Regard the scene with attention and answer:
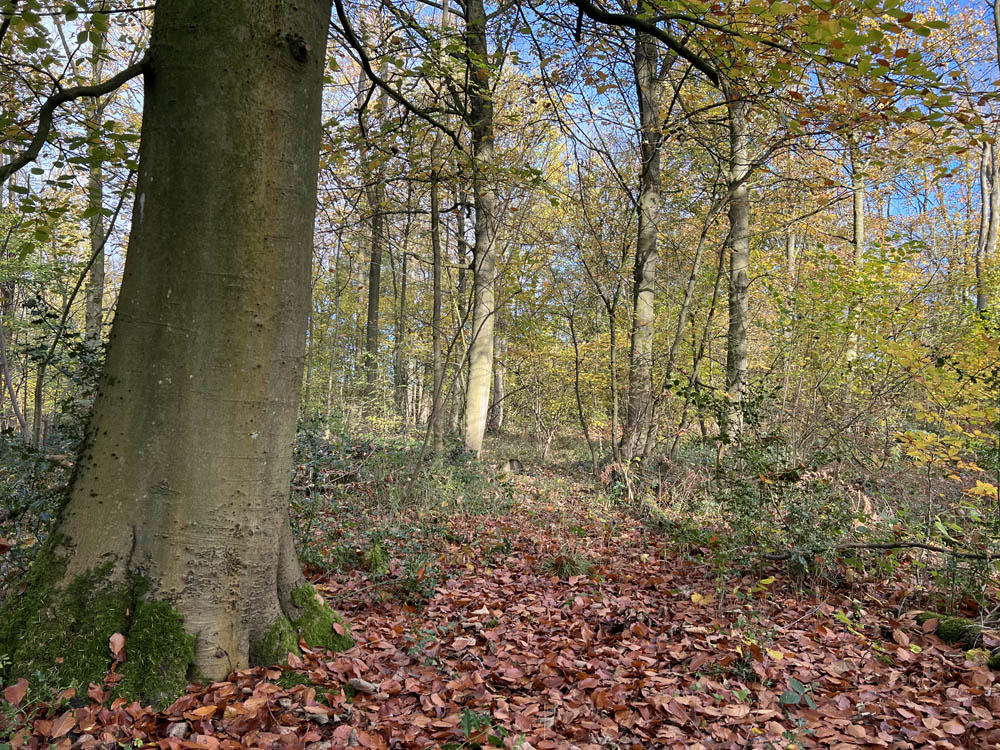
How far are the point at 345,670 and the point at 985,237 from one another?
19588mm

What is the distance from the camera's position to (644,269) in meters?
8.83

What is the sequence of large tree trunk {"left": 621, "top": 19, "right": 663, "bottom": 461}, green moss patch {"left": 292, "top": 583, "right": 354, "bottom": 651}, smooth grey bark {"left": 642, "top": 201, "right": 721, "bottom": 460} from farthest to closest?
large tree trunk {"left": 621, "top": 19, "right": 663, "bottom": 461} < smooth grey bark {"left": 642, "top": 201, "right": 721, "bottom": 460} < green moss patch {"left": 292, "top": 583, "right": 354, "bottom": 651}

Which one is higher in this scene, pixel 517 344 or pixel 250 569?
pixel 517 344

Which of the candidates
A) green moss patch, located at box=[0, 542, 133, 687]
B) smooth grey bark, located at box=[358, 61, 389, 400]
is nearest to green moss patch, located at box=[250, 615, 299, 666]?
green moss patch, located at box=[0, 542, 133, 687]

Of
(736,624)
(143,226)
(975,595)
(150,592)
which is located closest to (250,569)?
(150,592)

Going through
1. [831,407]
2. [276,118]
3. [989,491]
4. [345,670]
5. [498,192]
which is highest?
[498,192]

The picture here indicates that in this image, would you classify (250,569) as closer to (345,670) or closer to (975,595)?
(345,670)

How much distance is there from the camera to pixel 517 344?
1363 cm

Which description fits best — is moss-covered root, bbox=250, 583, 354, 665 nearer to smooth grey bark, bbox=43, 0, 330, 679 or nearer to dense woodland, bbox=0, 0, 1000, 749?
dense woodland, bbox=0, 0, 1000, 749

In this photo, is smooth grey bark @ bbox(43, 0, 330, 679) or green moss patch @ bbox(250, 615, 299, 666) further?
green moss patch @ bbox(250, 615, 299, 666)

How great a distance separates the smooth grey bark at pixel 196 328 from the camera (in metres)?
2.34

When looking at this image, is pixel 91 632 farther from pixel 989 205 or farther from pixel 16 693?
pixel 989 205

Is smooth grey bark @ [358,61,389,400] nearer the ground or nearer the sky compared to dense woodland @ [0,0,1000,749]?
nearer the sky

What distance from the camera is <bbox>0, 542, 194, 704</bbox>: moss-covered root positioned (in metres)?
2.24
